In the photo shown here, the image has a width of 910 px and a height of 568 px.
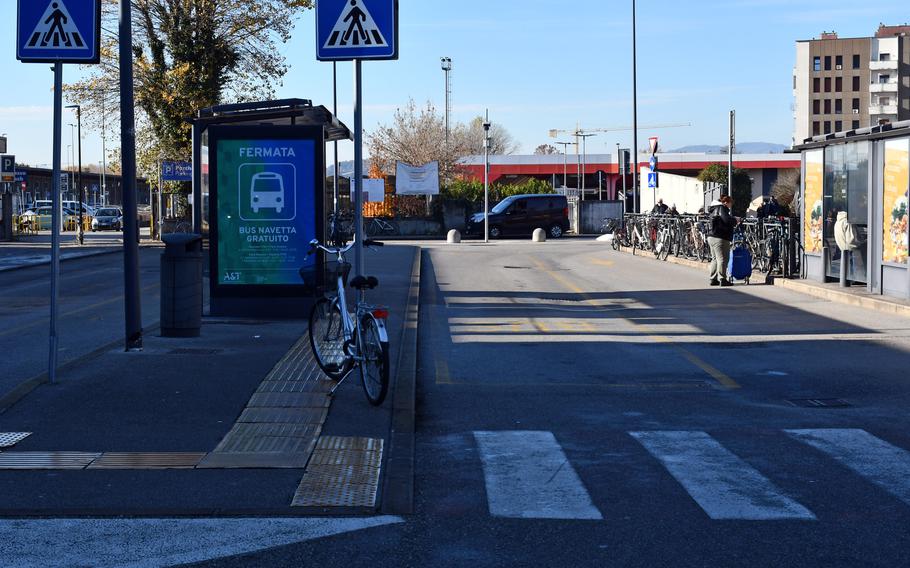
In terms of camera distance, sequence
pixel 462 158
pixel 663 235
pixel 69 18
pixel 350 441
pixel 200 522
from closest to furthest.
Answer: pixel 200 522, pixel 350 441, pixel 69 18, pixel 663 235, pixel 462 158

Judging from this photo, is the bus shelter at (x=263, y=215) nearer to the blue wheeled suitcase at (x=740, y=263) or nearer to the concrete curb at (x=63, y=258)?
the blue wheeled suitcase at (x=740, y=263)

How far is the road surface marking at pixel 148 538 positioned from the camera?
5262 millimetres

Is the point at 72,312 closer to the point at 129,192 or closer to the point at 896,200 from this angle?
the point at 129,192

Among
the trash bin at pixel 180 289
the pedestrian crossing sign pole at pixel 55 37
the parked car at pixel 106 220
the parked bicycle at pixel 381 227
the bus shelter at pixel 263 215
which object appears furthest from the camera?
the parked car at pixel 106 220

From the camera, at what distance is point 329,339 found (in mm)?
10328

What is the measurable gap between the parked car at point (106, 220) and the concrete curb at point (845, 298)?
60538mm

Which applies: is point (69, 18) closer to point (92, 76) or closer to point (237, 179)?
point (237, 179)

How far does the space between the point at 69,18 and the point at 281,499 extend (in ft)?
17.7

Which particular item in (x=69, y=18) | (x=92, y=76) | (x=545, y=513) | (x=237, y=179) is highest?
(x=92, y=76)

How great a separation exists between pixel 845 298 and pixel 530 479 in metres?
13.4

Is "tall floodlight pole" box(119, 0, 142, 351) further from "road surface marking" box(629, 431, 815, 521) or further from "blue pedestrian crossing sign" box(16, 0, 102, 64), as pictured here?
"road surface marking" box(629, 431, 815, 521)

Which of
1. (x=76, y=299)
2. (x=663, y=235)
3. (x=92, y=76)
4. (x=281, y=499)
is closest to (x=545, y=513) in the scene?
(x=281, y=499)

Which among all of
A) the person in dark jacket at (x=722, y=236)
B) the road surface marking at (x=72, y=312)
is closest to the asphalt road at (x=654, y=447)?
the road surface marking at (x=72, y=312)

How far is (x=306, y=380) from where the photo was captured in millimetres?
10383
